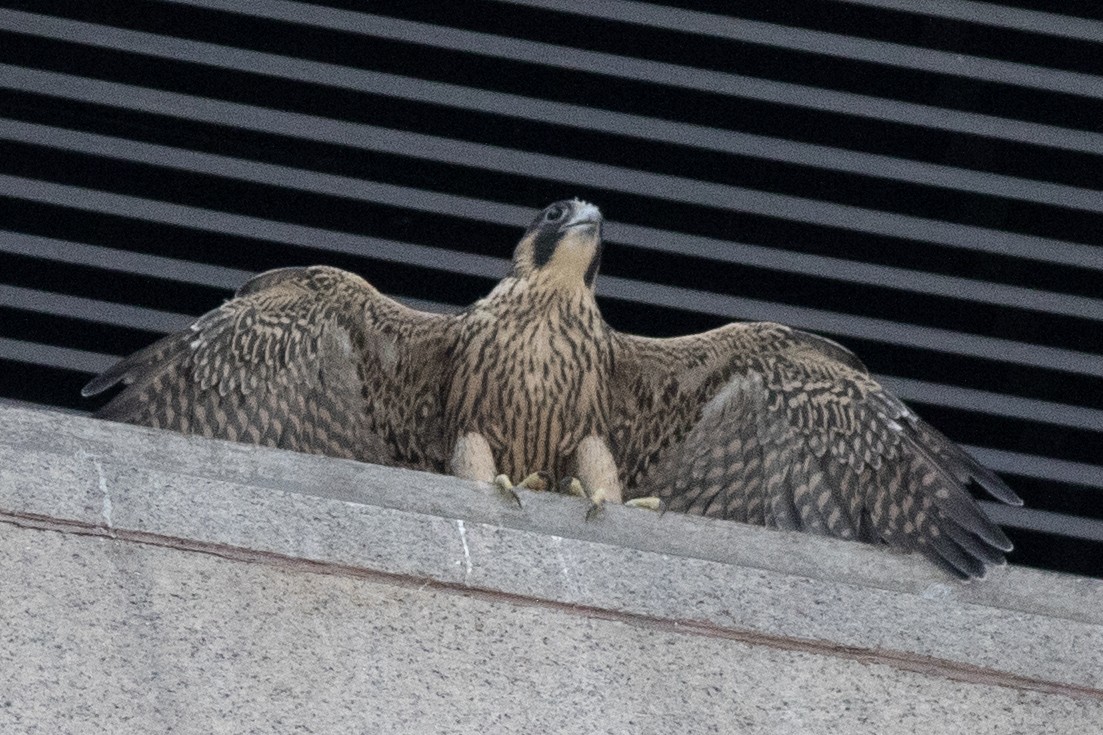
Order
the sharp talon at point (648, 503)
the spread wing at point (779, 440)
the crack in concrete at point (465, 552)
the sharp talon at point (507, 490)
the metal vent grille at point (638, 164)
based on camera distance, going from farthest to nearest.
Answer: the metal vent grille at point (638, 164) < the spread wing at point (779, 440) < the sharp talon at point (648, 503) < the sharp talon at point (507, 490) < the crack in concrete at point (465, 552)

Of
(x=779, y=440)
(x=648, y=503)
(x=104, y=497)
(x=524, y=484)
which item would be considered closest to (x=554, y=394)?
(x=524, y=484)

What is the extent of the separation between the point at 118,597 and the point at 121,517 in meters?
0.14

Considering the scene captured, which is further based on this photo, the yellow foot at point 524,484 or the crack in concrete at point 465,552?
the yellow foot at point 524,484

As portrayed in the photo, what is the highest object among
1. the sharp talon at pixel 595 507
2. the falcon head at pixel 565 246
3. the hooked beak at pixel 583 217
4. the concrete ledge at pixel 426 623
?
the hooked beak at pixel 583 217

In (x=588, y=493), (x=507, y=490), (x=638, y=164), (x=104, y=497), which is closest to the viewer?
(x=104, y=497)

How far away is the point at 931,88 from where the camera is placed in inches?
215

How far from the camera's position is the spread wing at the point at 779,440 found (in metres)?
4.89

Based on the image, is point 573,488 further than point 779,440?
No

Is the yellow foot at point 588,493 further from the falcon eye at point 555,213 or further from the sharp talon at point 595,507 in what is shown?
the falcon eye at point 555,213

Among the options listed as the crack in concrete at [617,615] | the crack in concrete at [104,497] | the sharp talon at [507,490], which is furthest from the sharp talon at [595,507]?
the crack in concrete at [104,497]

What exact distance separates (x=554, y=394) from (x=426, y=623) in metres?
1.07

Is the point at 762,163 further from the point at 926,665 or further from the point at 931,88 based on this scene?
the point at 926,665

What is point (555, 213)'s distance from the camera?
509 centimetres

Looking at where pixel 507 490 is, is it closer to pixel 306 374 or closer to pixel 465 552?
pixel 465 552
